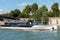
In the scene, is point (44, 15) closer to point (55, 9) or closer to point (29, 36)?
point (55, 9)

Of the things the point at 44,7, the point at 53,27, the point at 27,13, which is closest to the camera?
the point at 53,27

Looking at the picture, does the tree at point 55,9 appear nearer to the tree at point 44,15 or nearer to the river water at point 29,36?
the tree at point 44,15

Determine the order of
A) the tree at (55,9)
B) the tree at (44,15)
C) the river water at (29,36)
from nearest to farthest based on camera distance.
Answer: the river water at (29,36)
the tree at (44,15)
the tree at (55,9)

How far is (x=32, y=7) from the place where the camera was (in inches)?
3676

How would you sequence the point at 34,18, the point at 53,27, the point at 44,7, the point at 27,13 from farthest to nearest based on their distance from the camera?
the point at 27,13
the point at 44,7
the point at 34,18
the point at 53,27

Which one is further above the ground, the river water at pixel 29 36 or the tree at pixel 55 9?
the tree at pixel 55 9

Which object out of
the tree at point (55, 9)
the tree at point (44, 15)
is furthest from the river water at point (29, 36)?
the tree at point (55, 9)

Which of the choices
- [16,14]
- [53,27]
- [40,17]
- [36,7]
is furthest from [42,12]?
[53,27]

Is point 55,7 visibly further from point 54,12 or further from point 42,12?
point 42,12

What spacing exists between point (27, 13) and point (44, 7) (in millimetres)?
8851

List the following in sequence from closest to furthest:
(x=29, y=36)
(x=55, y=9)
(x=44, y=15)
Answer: (x=29, y=36)
(x=44, y=15)
(x=55, y=9)

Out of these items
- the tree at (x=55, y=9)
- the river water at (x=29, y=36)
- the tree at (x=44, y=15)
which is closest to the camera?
the river water at (x=29, y=36)

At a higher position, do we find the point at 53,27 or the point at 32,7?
the point at 32,7

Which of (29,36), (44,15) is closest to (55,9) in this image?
(44,15)
